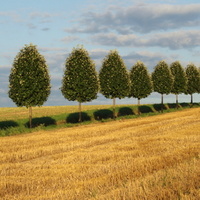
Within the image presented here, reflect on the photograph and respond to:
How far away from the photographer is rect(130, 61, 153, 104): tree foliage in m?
67.9

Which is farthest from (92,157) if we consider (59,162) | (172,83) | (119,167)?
(172,83)

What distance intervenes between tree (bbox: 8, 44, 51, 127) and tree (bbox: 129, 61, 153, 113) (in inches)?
1061

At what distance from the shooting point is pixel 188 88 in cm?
9306

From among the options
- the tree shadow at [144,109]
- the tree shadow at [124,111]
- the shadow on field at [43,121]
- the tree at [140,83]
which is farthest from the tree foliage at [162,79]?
the shadow on field at [43,121]

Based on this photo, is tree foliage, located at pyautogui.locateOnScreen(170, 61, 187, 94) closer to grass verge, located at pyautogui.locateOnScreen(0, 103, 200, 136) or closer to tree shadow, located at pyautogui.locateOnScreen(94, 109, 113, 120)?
grass verge, located at pyautogui.locateOnScreen(0, 103, 200, 136)

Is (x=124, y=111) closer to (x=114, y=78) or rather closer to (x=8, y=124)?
(x=114, y=78)

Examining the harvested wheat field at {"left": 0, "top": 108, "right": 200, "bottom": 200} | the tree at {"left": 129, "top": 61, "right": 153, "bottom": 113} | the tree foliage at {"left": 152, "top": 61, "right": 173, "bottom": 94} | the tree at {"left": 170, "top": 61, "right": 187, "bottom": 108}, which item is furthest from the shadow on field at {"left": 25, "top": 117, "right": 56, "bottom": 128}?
the tree at {"left": 170, "top": 61, "right": 187, "bottom": 108}

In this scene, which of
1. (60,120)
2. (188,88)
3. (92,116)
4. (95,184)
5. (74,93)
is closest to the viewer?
(95,184)

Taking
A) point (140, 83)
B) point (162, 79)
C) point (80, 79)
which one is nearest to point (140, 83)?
point (140, 83)

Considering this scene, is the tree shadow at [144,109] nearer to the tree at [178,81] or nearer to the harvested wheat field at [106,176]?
the tree at [178,81]

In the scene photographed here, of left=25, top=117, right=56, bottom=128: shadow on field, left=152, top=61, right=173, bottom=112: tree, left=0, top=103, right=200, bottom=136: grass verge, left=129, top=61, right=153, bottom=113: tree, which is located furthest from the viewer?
left=152, top=61, right=173, bottom=112: tree

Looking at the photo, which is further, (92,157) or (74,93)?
(74,93)

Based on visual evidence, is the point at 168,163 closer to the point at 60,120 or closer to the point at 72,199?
the point at 72,199

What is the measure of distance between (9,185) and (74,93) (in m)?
37.8
